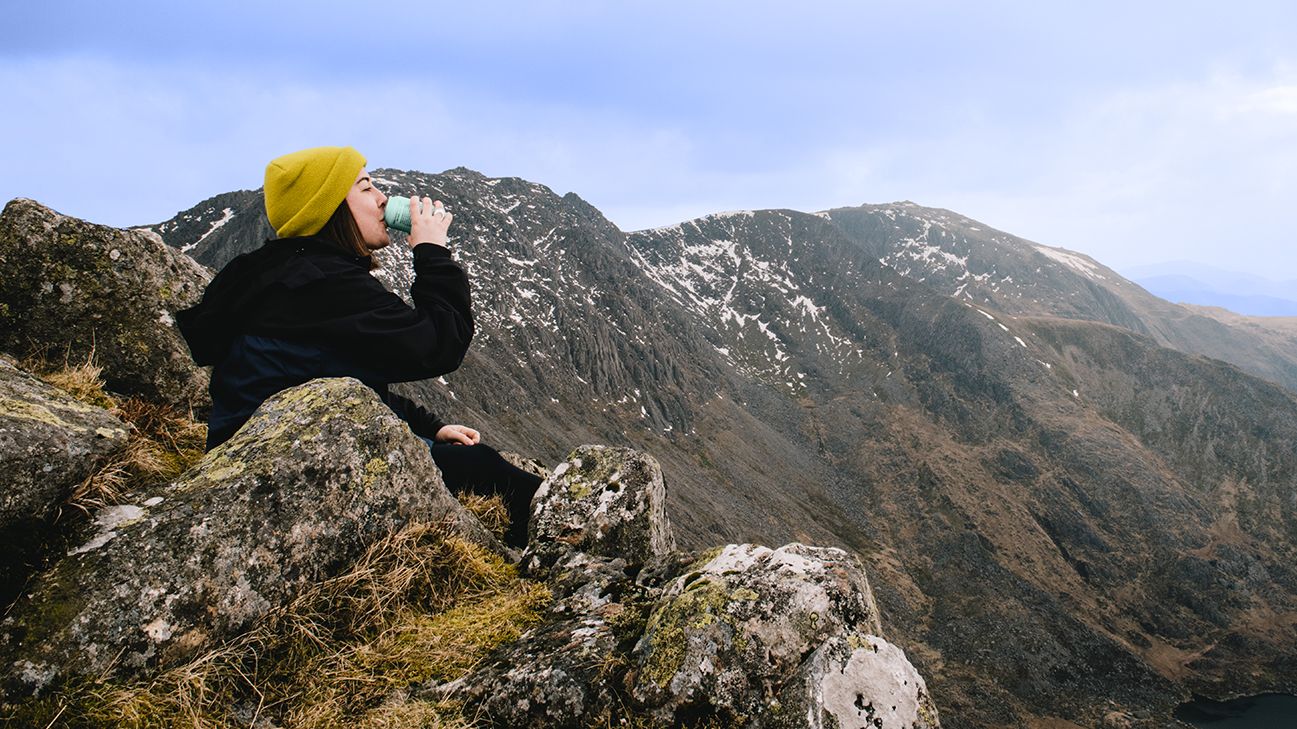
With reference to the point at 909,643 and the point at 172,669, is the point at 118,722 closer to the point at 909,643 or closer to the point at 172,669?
the point at 172,669

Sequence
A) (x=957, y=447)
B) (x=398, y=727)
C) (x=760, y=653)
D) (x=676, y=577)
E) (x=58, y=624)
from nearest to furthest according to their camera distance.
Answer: (x=58, y=624)
(x=398, y=727)
(x=760, y=653)
(x=676, y=577)
(x=957, y=447)

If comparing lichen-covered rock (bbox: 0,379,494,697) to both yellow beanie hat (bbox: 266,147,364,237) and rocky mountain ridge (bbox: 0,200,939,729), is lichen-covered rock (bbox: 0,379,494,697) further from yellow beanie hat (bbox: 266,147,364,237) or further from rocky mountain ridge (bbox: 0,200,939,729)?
yellow beanie hat (bbox: 266,147,364,237)

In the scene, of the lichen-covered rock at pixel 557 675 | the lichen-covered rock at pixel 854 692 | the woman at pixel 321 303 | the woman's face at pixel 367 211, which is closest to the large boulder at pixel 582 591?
the lichen-covered rock at pixel 557 675

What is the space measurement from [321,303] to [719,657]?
3975 mm

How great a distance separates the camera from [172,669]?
343 cm

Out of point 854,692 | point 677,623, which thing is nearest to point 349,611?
point 677,623

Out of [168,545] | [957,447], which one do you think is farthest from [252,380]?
[957,447]

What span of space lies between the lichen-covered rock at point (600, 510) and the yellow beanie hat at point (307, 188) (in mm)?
3885

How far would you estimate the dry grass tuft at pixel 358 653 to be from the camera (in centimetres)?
324

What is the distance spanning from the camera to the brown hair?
4645mm

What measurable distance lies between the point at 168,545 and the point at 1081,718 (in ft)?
399

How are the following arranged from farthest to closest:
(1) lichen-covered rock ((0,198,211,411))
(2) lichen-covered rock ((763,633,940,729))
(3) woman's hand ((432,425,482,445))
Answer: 1. (1) lichen-covered rock ((0,198,211,411))
2. (3) woman's hand ((432,425,482,445))
3. (2) lichen-covered rock ((763,633,940,729))

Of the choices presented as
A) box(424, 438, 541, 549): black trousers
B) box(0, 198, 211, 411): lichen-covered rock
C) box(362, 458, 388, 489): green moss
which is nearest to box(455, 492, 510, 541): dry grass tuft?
box(424, 438, 541, 549): black trousers

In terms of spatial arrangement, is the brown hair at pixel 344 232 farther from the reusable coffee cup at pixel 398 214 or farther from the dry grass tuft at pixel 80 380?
the dry grass tuft at pixel 80 380
